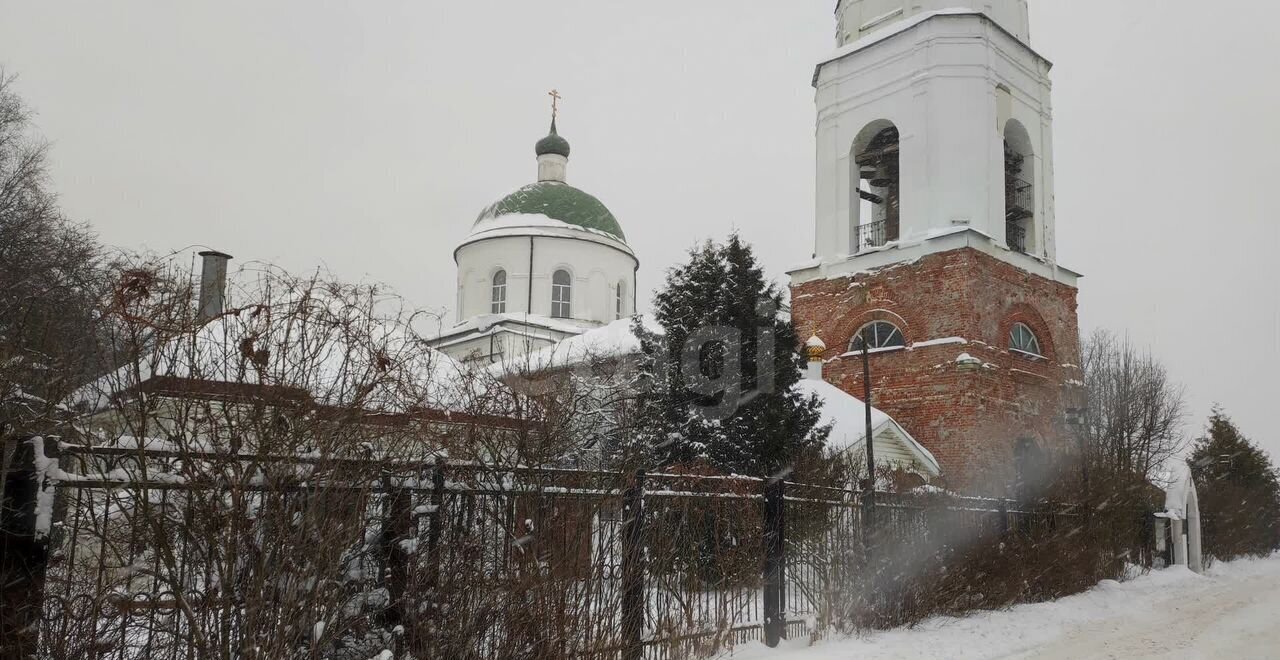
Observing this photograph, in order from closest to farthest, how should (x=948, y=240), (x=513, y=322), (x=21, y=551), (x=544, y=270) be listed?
(x=21, y=551) < (x=948, y=240) < (x=513, y=322) < (x=544, y=270)

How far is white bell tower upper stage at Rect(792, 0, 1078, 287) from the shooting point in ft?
71.7

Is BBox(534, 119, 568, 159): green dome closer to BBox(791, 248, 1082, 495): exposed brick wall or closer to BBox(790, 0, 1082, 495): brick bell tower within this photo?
BBox(790, 0, 1082, 495): brick bell tower

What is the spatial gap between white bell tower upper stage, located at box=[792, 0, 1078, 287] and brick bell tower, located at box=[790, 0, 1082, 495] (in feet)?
0.12

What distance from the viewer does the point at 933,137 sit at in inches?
867

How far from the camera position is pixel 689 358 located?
54.9ft

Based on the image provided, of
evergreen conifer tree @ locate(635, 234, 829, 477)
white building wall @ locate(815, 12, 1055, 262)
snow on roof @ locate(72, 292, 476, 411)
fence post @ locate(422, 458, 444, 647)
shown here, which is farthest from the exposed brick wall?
snow on roof @ locate(72, 292, 476, 411)

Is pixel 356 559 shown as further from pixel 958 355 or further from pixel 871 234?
pixel 871 234

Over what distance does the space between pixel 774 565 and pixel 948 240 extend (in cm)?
1465

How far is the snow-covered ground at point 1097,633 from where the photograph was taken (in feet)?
29.3

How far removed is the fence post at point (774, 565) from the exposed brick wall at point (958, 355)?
13.2 metres

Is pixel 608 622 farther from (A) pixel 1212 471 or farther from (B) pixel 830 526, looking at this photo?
(A) pixel 1212 471

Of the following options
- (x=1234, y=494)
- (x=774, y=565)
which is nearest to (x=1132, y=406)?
(x=1234, y=494)

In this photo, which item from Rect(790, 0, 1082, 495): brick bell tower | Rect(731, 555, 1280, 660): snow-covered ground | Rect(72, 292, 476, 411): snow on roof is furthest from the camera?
Rect(790, 0, 1082, 495): brick bell tower

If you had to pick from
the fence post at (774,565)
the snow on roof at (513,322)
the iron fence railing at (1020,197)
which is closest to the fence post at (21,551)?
the fence post at (774,565)
